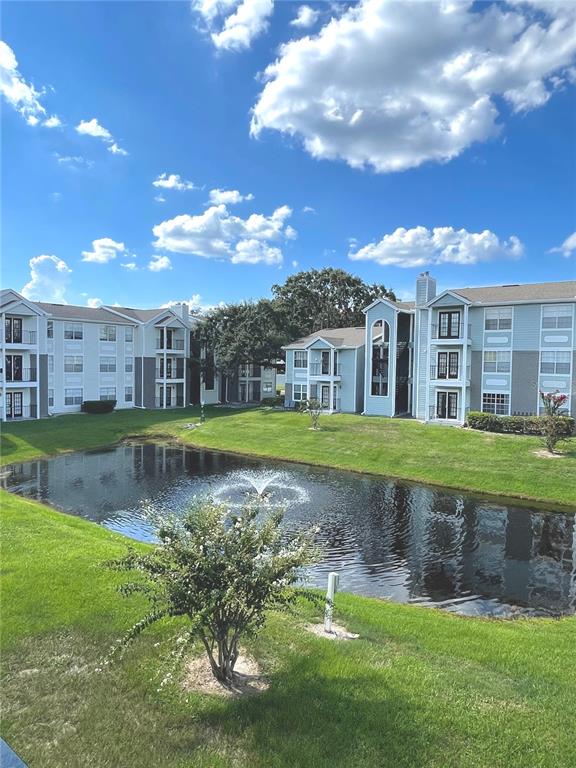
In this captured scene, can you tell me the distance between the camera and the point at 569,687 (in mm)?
7070

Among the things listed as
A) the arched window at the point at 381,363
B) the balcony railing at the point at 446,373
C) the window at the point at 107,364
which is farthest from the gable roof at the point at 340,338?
the window at the point at 107,364

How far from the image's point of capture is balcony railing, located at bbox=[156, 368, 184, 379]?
166 feet

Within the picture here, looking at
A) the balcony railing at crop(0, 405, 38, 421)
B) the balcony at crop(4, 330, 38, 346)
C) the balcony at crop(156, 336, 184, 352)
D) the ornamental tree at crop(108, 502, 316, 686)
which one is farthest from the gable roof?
the ornamental tree at crop(108, 502, 316, 686)

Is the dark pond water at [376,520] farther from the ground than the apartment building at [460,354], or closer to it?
closer to it

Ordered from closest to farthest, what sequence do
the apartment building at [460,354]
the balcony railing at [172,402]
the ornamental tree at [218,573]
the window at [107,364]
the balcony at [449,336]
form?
the ornamental tree at [218,573], the apartment building at [460,354], the balcony at [449,336], the window at [107,364], the balcony railing at [172,402]

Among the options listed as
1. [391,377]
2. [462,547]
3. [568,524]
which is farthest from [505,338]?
[462,547]

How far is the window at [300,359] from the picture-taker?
46375 mm

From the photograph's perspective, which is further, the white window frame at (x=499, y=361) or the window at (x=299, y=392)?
the window at (x=299, y=392)

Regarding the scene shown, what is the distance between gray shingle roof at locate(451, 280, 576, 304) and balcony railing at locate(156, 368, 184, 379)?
92.5 feet

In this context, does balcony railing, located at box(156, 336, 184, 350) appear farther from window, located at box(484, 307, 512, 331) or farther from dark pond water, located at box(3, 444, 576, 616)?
window, located at box(484, 307, 512, 331)

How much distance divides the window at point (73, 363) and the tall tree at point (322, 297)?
29.5m

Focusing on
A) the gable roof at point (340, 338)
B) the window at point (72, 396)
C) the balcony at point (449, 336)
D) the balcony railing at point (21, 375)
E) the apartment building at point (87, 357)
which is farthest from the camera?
the window at point (72, 396)

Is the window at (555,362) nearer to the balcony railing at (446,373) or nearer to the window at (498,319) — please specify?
the window at (498,319)

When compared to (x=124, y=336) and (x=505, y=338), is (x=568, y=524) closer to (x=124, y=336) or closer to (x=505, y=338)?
(x=505, y=338)
